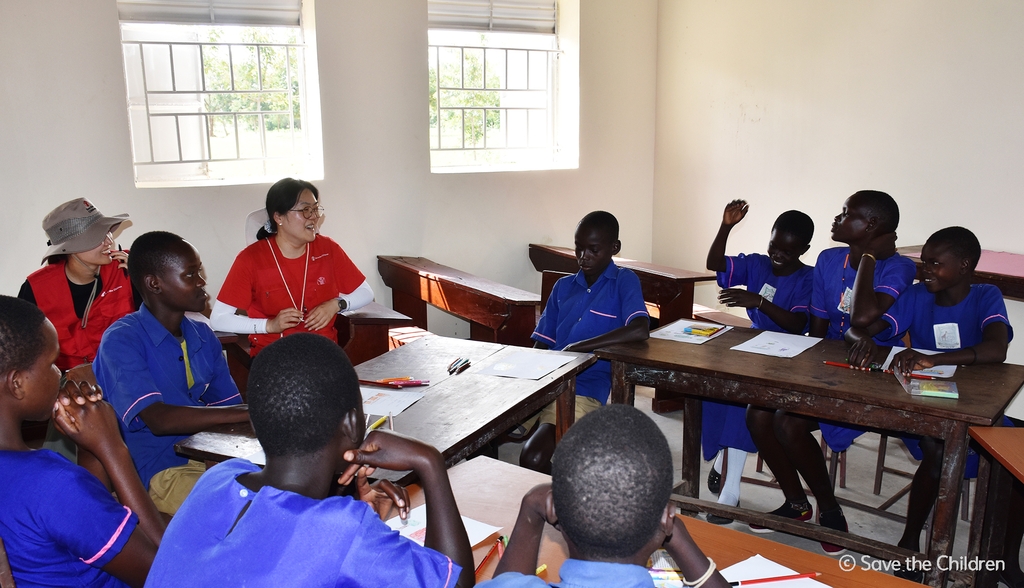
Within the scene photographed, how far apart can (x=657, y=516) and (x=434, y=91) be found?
4.81 meters

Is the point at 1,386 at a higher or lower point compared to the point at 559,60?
lower

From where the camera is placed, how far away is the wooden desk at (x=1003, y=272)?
11.2 ft

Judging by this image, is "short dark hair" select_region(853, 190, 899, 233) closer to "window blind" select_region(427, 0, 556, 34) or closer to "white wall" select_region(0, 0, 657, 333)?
"white wall" select_region(0, 0, 657, 333)

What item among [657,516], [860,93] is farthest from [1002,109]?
[657,516]

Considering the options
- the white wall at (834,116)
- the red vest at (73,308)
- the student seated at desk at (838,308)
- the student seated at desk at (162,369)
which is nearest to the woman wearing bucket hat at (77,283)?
the red vest at (73,308)

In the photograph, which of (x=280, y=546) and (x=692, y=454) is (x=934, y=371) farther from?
(x=280, y=546)

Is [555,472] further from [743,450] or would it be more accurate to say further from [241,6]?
[241,6]

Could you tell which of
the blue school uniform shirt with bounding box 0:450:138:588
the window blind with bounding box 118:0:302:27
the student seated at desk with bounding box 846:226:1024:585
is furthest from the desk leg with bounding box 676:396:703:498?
the window blind with bounding box 118:0:302:27

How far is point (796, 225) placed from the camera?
3.28 m

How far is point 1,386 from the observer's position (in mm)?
1402

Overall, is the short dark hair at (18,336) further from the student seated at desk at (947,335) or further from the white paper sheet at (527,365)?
the student seated at desk at (947,335)

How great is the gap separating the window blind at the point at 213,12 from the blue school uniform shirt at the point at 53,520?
390cm

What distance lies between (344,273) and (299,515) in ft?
8.10

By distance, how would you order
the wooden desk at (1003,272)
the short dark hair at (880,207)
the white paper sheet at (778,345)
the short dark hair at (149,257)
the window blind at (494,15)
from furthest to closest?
1. the window blind at (494,15)
2. the wooden desk at (1003,272)
3. the short dark hair at (880,207)
4. the white paper sheet at (778,345)
5. the short dark hair at (149,257)
